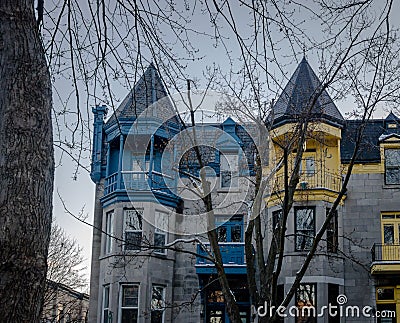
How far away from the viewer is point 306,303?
19828mm

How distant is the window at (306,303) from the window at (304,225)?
3.79 feet

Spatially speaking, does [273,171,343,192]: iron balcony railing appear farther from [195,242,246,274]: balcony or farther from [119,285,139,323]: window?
[119,285,139,323]: window

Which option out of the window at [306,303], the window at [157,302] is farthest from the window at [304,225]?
the window at [157,302]

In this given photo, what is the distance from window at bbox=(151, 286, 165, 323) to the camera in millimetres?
20980

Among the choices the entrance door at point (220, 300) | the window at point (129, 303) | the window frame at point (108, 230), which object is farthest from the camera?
the window frame at point (108, 230)

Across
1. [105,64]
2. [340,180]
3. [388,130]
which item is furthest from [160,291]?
[105,64]

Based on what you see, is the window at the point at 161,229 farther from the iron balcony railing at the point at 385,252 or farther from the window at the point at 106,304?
the iron balcony railing at the point at 385,252

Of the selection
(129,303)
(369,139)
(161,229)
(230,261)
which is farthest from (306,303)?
(369,139)

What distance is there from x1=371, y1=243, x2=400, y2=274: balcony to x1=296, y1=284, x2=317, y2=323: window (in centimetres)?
185

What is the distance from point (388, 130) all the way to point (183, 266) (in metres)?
7.66

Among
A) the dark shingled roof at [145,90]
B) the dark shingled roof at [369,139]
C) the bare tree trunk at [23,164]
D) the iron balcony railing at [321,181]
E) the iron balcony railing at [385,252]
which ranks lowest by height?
the bare tree trunk at [23,164]

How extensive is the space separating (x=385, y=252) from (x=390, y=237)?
556mm

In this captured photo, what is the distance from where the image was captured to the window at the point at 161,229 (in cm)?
2167
